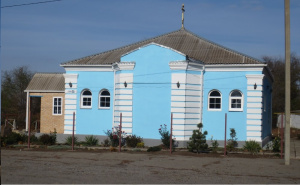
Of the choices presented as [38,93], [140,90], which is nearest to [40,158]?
[140,90]

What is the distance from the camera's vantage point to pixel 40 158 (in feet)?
51.9

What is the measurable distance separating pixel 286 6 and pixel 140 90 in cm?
890

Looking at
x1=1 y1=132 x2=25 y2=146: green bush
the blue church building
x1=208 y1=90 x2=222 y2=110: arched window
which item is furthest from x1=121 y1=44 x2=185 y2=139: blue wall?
x1=1 y1=132 x2=25 y2=146: green bush

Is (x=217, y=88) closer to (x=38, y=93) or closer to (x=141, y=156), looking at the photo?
(x=141, y=156)

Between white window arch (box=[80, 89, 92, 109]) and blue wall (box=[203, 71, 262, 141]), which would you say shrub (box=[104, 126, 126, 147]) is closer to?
white window arch (box=[80, 89, 92, 109])

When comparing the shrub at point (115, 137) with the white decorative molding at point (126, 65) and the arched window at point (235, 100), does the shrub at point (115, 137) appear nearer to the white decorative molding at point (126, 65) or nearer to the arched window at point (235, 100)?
the white decorative molding at point (126, 65)

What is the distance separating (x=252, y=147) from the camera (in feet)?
63.4

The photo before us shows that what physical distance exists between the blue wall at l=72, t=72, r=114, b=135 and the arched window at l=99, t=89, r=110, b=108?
0.21 m

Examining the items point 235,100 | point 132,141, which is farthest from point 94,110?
point 235,100

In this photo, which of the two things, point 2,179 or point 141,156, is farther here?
point 141,156

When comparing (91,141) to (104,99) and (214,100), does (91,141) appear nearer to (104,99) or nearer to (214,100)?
(104,99)

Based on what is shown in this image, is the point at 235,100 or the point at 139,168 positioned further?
the point at 235,100

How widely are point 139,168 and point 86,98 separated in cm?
1066

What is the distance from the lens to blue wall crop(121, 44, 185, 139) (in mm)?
20859
